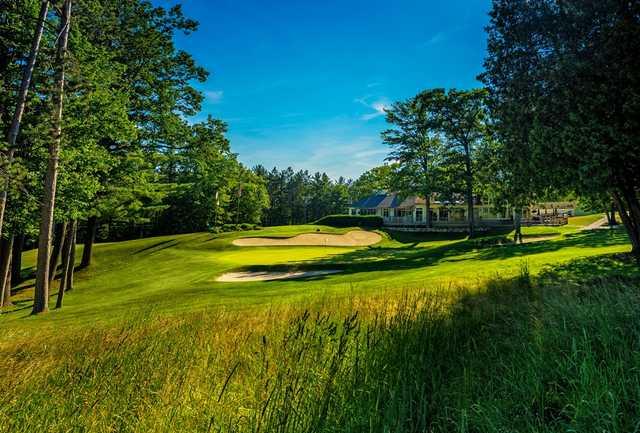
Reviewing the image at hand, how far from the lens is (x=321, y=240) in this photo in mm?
37938

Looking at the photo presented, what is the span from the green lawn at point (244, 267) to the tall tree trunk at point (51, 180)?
1061 millimetres

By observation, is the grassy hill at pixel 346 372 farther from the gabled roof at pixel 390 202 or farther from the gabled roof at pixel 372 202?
the gabled roof at pixel 372 202

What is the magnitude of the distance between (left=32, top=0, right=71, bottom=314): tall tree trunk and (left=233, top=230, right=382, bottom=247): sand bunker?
67.5 ft

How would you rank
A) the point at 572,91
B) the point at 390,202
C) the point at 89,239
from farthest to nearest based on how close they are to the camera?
the point at 390,202 < the point at 89,239 < the point at 572,91

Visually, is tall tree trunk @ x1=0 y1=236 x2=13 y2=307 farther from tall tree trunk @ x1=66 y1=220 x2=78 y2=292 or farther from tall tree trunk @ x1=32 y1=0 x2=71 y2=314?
tall tree trunk @ x1=32 y1=0 x2=71 y2=314

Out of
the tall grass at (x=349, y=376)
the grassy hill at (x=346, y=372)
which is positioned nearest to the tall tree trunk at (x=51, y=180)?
the grassy hill at (x=346, y=372)

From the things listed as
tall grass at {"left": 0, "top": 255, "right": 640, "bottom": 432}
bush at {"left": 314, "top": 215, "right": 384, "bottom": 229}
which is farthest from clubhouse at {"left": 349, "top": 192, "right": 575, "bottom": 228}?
tall grass at {"left": 0, "top": 255, "right": 640, "bottom": 432}

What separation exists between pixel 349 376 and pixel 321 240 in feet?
111

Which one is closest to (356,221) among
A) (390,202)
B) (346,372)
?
(390,202)

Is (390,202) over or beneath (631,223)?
over

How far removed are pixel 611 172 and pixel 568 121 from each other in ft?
5.99

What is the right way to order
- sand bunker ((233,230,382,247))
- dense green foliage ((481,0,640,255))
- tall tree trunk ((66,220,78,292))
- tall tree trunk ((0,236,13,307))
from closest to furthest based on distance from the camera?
1. dense green foliage ((481,0,640,255))
2. tall tree trunk ((0,236,13,307))
3. tall tree trunk ((66,220,78,292))
4. sand bunker ((233,230,382,247))

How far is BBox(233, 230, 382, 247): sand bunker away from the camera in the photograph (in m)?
35.1

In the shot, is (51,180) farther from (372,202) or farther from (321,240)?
(372,202)
